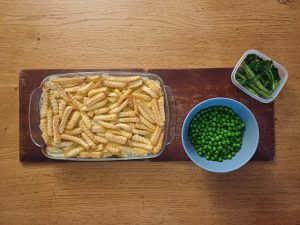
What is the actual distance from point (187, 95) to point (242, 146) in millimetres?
281

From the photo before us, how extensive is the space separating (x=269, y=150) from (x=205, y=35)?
511 millimetres

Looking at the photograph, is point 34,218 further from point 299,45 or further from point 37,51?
point 299,45

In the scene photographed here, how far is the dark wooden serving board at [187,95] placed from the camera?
4.68 feet

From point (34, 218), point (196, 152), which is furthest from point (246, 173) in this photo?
point (34, 218)

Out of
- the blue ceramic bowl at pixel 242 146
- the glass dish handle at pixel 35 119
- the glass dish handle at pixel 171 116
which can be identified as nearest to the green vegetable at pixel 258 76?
the blue ceramic bowl at pixel 242 146

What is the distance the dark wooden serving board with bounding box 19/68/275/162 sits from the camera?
56.2 inches

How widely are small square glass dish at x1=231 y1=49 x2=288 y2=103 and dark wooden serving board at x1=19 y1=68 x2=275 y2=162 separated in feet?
0.13

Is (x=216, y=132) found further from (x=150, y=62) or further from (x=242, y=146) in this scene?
(x=150, y=62)

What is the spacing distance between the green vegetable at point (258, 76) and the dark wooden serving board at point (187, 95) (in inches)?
2.0

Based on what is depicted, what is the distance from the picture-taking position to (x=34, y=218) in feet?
4.79

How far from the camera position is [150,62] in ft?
4.71

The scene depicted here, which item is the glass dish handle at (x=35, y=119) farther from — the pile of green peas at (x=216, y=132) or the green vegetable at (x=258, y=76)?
the green vegetable at (x=258, y=76)

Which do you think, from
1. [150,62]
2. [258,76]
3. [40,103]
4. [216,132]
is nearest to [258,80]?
[258,76]

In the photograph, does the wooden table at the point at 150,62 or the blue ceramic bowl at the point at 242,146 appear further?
the wooden table at the point at 150,62
